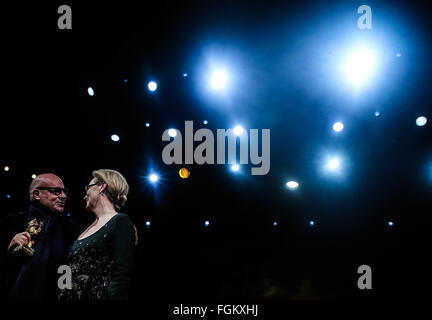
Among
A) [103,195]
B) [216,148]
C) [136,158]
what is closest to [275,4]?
[216,148]

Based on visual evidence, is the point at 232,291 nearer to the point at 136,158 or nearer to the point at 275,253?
the point at 275,253

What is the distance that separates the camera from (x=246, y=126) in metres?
2.78

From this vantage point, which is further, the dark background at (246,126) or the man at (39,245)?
the dark background at (246,126)

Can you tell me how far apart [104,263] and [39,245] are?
584mm

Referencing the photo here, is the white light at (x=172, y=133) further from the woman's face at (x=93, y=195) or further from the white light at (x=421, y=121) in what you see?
the white light at (x=421, y=121)

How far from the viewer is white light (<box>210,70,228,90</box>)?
268 cm

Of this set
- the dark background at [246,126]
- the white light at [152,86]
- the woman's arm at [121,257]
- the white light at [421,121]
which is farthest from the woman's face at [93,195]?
the white light at [421,121]

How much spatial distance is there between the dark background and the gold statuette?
768mm

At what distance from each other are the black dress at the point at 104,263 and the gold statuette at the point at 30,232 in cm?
37

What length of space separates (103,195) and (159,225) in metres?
1.21

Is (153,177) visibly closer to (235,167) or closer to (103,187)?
(235,167)

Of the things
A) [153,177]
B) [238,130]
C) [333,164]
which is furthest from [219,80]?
[333,164]

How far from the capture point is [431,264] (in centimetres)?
293

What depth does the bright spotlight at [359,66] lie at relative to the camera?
8.39 ft
